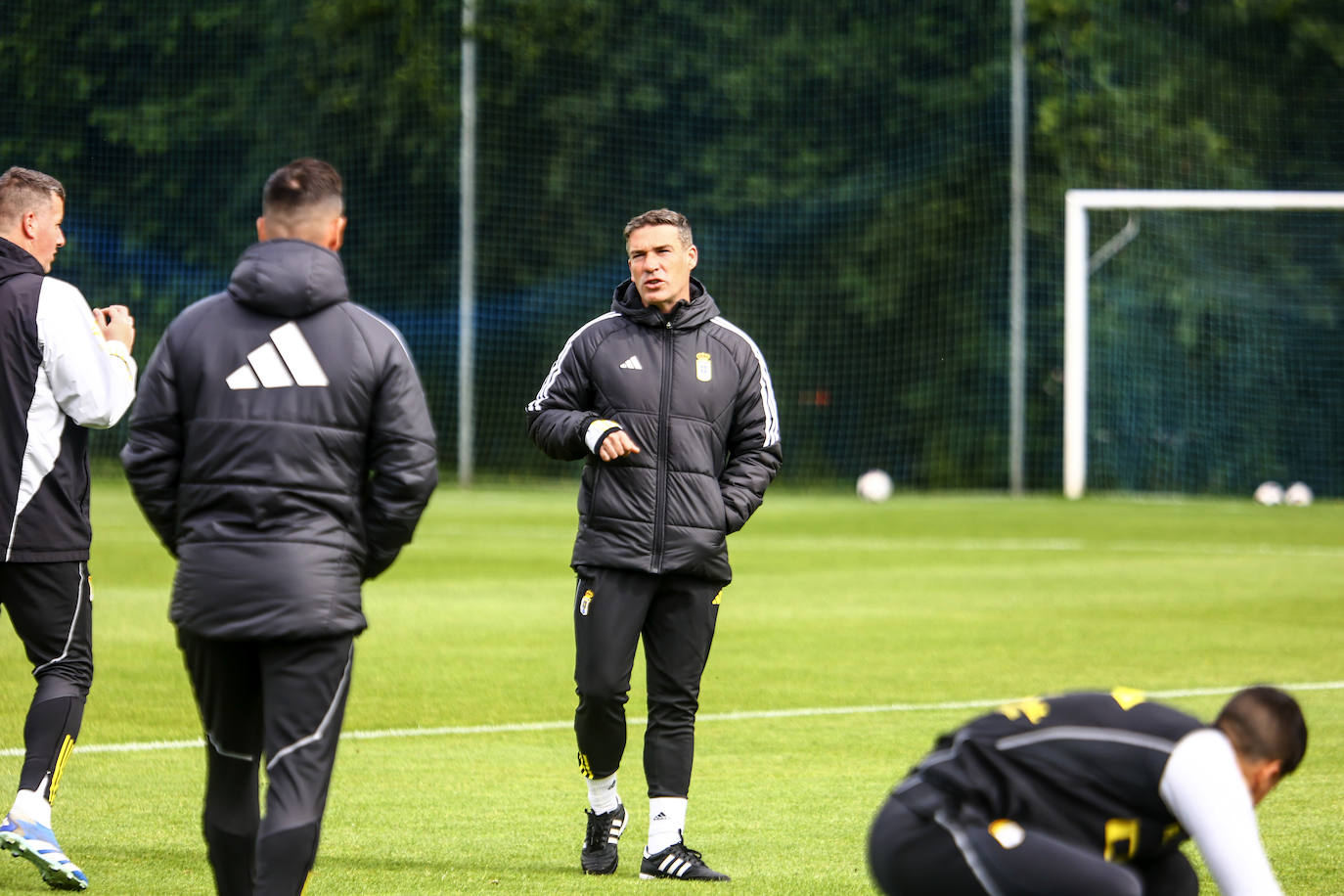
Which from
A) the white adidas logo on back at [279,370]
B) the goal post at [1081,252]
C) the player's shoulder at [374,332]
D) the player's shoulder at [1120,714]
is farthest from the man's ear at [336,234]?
the goal post at [1081,252]

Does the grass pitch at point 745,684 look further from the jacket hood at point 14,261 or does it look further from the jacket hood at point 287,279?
the jacket hood at point 287,279

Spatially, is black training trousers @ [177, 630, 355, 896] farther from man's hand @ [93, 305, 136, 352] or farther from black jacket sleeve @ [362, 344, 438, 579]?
man's hand @ [93, 305, 136, 352]

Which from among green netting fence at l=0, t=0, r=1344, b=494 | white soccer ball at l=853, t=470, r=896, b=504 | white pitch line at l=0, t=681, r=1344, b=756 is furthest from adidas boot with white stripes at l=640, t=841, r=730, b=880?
green netting fence at l=0, t=0, r=1344, b=494

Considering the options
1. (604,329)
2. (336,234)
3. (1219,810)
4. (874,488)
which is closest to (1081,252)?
(874,488)

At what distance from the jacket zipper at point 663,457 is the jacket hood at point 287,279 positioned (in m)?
1.81

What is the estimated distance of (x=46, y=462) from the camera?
5566mm

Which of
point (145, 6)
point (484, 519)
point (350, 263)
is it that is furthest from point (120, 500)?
point (145, 6)

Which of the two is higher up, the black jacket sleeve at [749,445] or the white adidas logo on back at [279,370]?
the white adidas logo on back at [279,370]

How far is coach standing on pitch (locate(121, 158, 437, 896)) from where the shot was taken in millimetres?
4164

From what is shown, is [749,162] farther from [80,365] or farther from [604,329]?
[80,365]

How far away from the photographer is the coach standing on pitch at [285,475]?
4.16 metres

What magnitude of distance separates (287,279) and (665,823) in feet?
7.59

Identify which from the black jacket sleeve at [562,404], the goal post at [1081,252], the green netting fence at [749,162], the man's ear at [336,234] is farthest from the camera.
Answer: the green netting fence at [749,162]

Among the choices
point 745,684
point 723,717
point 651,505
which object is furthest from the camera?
point 745,684
